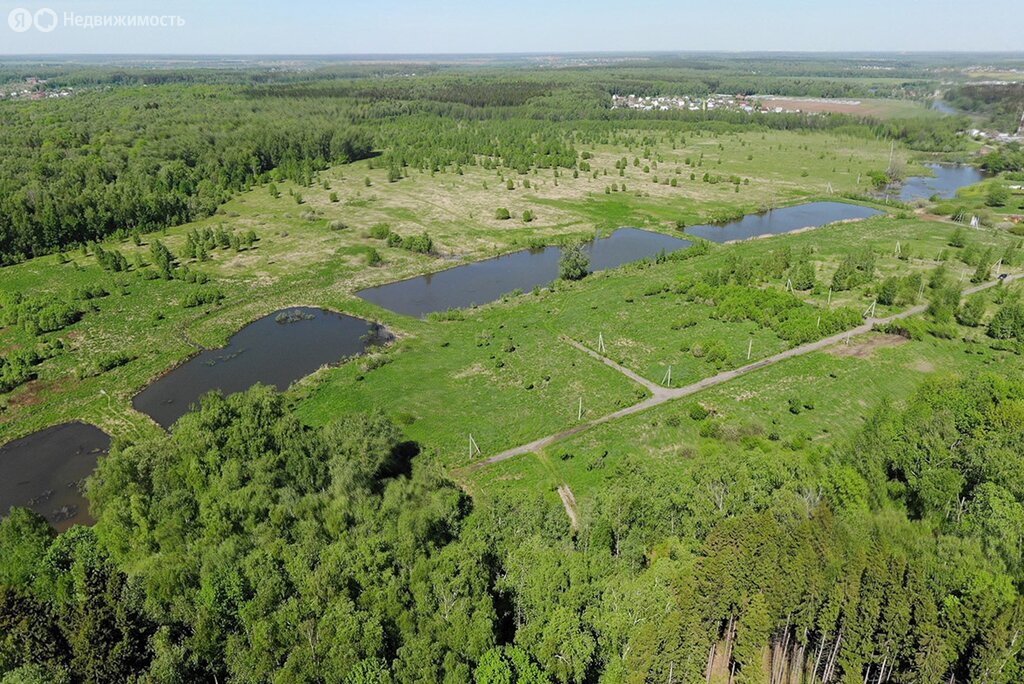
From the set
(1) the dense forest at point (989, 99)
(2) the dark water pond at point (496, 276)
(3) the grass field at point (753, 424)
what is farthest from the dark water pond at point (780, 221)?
(3) the grass field at point (753, 424)

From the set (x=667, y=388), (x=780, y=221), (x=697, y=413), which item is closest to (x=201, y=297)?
(x=667, y=388)

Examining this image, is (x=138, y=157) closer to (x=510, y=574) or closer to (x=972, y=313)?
(x=510, y=574)

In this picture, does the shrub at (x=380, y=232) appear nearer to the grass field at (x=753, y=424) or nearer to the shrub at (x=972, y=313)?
the grass field at (x=753, y=424)

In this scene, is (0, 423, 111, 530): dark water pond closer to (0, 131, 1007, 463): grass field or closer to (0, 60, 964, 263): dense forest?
(0, 131, 1007, 463): grass field

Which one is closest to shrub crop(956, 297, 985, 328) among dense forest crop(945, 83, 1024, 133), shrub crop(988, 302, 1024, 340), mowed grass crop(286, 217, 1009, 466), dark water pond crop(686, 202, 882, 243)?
shrub crop(988, 302, 1024, 340)

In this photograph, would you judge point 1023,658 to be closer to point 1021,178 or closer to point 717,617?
point 717,617

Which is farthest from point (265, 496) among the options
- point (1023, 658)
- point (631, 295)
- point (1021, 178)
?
point (1021, 178)
